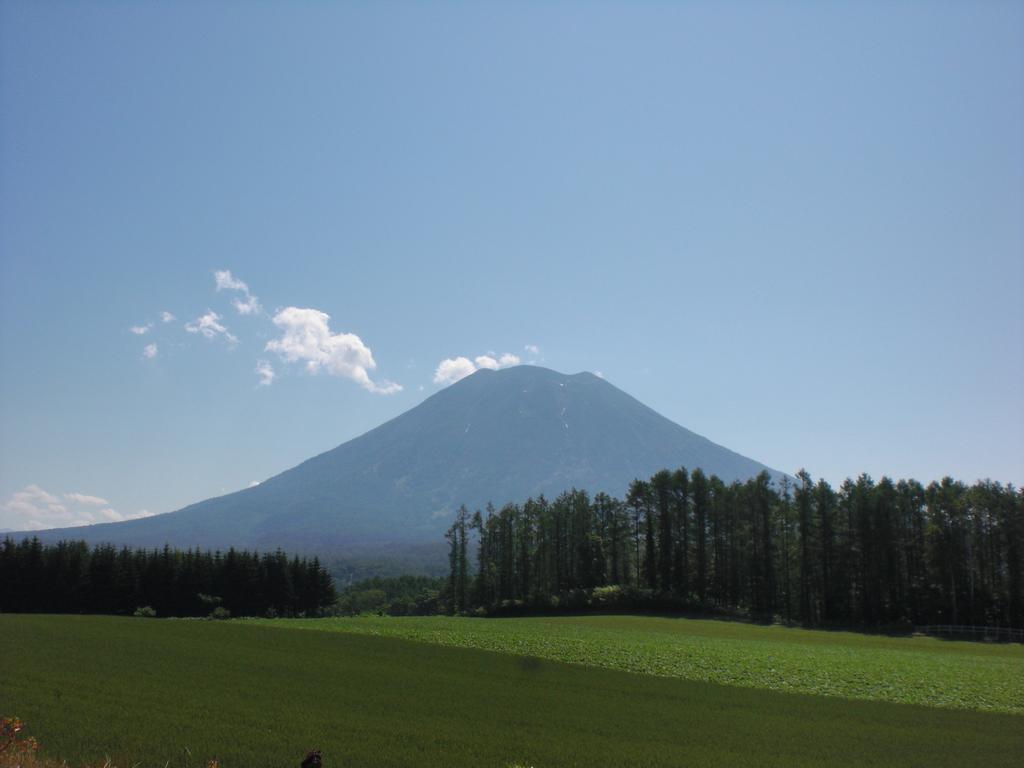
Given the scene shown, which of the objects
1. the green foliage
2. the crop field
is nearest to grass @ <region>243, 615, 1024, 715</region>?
the crop field

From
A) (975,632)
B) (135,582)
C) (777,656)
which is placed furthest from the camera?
(135,582)

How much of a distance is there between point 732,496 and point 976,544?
25.1 m

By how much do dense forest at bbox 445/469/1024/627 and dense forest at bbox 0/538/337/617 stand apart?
27431 mm

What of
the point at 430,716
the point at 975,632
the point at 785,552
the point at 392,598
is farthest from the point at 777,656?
the point at 392,598

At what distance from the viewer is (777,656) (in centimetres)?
3475

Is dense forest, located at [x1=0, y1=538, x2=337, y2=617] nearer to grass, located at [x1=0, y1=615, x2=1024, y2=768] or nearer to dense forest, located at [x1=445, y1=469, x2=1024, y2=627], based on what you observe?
dense forest, located at [x1=445, y1=469, x2=1024, y2=627]

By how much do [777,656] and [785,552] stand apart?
44752 millimetres

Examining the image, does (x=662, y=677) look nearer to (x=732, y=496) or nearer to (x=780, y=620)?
(x=780, y=620)

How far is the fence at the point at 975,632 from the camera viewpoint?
5319 cm

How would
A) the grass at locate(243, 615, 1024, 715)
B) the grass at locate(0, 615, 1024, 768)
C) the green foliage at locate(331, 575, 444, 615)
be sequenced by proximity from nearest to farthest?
the grass at locate(0, 615, 1024, 768) → the grass at locate(243, 615, 1024, 715) → the green foliage at locate(331, 575, 444, 615)

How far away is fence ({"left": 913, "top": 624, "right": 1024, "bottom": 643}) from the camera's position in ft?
174

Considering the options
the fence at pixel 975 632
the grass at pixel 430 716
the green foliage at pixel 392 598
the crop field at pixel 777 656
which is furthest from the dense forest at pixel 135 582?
the fence at pixel 975 632

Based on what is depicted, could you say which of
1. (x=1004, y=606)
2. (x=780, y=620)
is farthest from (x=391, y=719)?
(x=1004, y=606)

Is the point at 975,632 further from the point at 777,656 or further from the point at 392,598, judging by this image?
the point at 392,598
